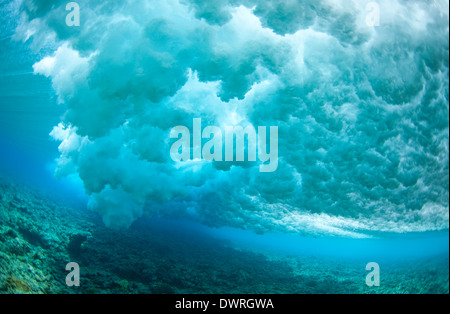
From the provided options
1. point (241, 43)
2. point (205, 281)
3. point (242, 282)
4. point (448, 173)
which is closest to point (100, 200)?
point (205, 281)

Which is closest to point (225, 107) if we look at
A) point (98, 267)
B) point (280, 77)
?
point (280, 77)

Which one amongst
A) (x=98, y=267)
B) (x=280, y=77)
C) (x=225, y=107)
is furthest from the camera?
(x=225, y=107)

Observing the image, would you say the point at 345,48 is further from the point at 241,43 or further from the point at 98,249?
the point at 98,249

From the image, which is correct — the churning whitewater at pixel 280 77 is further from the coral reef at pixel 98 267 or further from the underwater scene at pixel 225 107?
the coral reef at pixel 98 267

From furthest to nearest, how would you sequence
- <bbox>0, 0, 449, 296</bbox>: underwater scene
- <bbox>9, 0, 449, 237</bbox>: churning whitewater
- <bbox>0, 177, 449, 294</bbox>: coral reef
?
<bbox>0, 177, 449, 294</bbox>: coral reef
<bbox>0, 0, 449, 296</bbox>: underwater scene
<bbox>9, 0, 449, 237</bbox>: churning whitewater

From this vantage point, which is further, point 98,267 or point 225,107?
point 225,107

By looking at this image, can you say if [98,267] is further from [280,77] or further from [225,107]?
[280,77]

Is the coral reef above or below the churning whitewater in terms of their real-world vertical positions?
below

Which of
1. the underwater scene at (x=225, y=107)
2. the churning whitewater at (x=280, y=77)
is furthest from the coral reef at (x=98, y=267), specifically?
the churning whitewater at (x=280, y=77)

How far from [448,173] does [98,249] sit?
1530 centimetres

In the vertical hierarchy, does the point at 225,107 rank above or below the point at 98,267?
above

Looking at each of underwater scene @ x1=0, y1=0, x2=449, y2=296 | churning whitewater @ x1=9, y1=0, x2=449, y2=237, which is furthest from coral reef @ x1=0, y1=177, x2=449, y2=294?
churning whitewater @ x1=9, y1=0, x2=449, y2=237

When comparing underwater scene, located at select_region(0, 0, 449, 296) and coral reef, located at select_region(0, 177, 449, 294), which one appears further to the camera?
coral reef, located at select_region(0, 177, 449, 294)

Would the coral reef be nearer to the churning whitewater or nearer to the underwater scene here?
the underwater scene
